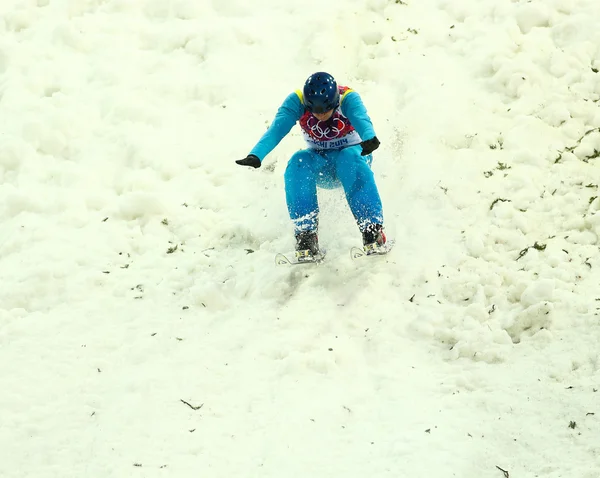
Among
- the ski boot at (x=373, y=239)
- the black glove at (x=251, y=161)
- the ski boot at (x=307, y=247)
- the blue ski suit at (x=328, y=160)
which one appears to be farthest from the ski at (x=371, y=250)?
the black glove at (x=251, y=161)

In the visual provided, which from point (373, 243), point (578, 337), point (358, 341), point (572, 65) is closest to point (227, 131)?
point (373, 243)

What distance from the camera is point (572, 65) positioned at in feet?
20.3

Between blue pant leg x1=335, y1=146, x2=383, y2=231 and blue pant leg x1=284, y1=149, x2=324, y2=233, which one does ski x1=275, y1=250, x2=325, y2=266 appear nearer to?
blue pant leg x1=284, y1=149, x2=324, y2=233

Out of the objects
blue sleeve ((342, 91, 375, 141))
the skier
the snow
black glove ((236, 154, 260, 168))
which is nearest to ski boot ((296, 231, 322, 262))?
the skier

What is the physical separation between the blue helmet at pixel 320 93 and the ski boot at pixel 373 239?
2.91 feet

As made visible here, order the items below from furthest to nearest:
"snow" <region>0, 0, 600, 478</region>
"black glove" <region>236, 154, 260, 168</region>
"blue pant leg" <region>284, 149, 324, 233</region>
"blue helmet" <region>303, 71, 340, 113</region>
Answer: "blue pant leg" <region>284, 149, 324, 233</region>, "blue helmet" <region>303, 71, 340, 113</region>, "black glove" <region>236, 154, 260, 168</region>, "snow" <region>0, 0, 600, 478</region>

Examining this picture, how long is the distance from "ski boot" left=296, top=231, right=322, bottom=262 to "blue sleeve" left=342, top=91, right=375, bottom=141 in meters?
0.77

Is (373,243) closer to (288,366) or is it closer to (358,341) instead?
(358,341)

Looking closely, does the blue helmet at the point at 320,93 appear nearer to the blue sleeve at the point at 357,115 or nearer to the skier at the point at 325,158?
the skier at the point at 325,158

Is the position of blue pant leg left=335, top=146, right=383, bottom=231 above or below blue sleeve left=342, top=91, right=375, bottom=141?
Result: below

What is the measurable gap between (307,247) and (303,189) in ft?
1.36

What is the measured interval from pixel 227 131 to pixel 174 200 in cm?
96

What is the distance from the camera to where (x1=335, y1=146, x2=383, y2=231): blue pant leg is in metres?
4.89

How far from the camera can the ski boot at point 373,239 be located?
16.0 ft
